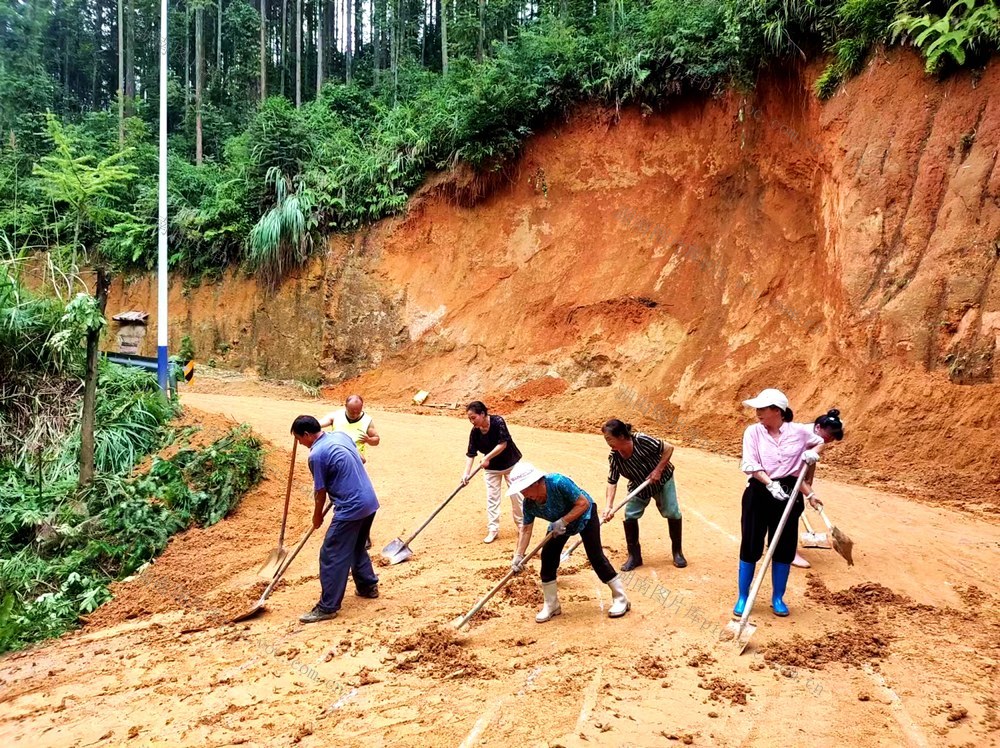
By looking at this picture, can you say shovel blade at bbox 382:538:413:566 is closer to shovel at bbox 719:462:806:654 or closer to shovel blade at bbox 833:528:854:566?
shovel at bbox 719:462:806:654

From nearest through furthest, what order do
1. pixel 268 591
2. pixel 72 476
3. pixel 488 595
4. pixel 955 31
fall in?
pixel 488 595
pixel 268 591
pixel 72 476
pixel 955 31

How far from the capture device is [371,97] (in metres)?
25.0

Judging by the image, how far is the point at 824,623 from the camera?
4969 mm

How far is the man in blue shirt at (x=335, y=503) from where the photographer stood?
18.3 ft

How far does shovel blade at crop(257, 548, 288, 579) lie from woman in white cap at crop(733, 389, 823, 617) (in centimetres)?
407

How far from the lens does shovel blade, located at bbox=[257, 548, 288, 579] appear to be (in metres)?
6.57

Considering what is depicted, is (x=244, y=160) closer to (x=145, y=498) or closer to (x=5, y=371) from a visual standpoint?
(x=5, y=371)

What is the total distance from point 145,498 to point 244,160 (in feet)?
46.0

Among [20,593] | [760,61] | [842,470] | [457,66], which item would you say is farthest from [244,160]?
[842,470]

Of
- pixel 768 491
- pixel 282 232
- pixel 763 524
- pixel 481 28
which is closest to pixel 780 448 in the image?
pixel 768 491

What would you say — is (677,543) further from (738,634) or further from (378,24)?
(378,24)

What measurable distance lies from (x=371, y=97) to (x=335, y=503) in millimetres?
22392

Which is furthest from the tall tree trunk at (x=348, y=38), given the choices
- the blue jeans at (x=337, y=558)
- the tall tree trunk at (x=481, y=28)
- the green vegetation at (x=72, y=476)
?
the blue jeans at (x=337, y=558)

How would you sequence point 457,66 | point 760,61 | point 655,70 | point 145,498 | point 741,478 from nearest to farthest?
1. point 145,498
2. point 741,478
3. point 760,61
4. point 655,70
5. point 457,66
